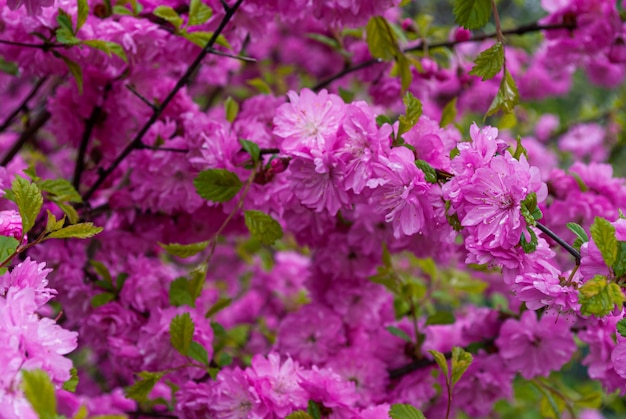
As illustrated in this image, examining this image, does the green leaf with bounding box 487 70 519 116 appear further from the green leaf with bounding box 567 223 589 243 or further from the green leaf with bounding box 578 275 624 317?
the green leaf with bounding box 578 275 624 317

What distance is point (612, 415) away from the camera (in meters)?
4.93

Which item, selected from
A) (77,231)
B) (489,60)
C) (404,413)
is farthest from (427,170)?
(77,231)

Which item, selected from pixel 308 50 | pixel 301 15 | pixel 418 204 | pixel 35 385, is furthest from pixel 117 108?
pixel 308 50

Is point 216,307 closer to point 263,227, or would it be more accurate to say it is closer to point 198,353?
point 198,353

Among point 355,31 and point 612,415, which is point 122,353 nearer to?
point 355,31

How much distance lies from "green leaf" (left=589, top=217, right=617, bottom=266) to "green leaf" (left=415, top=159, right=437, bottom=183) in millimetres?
198

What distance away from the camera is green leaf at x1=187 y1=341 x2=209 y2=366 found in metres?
0.99

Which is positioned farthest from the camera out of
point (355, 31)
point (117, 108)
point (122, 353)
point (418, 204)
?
point (355, 31)

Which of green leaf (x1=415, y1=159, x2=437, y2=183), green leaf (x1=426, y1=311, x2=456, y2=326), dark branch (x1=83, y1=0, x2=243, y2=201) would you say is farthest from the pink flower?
dark branch (x1=83, y1=0, x2=243, y2=201)

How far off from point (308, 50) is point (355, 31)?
753mm

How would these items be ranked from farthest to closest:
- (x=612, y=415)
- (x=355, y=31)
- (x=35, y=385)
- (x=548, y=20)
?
1. (x=612, y=415)
2. (x=355, y=31)
3. (x=548, y=20)
4. (x=35, y=385)

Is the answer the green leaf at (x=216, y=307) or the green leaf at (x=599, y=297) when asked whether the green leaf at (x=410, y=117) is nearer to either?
the green leaf at (x=599, y=297)

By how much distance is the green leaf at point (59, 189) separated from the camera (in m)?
0.98

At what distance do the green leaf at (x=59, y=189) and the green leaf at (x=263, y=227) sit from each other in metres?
0.28
